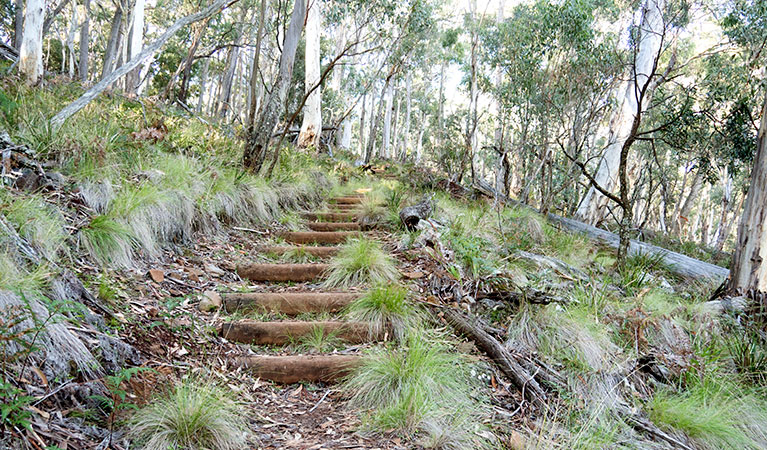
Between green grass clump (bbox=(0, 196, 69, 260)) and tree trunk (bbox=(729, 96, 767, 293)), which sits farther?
tree trunk (bbox=(729, 96, 767, 293))

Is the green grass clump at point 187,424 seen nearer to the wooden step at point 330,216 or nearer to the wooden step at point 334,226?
the wooden step at point 334,226

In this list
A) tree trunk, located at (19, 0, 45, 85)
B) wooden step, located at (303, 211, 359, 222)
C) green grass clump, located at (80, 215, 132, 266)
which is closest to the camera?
green grass clump, located at (80, 215, 132, 266)

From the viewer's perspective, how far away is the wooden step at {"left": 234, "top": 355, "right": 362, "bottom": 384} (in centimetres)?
274

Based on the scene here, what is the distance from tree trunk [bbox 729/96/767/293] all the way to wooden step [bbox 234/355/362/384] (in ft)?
14.6

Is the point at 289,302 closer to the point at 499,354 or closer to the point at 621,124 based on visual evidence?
the point at 499,354

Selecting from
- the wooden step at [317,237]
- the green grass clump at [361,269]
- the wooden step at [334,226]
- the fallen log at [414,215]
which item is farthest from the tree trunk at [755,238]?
the wooden step at [334,226]

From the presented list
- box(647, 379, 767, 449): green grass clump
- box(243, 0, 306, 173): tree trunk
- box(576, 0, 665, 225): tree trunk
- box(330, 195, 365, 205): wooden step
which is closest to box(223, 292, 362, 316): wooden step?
box(647, 379, 767, 449): green grass clump

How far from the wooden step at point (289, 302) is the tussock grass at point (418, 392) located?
695mm

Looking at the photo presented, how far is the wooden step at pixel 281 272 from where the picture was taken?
403 centimetres

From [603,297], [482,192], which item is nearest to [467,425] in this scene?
[603,297]

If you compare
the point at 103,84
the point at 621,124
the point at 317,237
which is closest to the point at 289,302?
the point at 317,237

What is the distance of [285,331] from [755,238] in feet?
16.2

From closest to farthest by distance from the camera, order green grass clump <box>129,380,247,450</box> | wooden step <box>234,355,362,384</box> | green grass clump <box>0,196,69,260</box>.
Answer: green grass clump <box>129,380,247,450</box> < green grass clump <box>0,196,69,260</box> < wooden step <box>234,355,362,384</box>

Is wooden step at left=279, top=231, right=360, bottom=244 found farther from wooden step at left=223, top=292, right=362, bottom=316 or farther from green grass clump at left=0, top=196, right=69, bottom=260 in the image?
green grass clump at left=0, top=196, right=69, bottom=260
